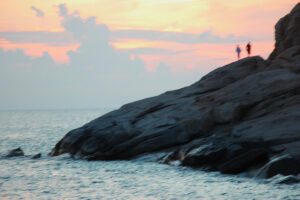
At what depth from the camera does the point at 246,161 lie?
92.8 ft

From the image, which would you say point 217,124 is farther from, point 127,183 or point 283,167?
point 127,183

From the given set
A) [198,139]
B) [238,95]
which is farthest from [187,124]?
[238,95]

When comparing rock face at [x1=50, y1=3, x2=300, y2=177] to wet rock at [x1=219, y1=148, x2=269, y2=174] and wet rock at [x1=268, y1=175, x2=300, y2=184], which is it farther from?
wet rock at [x1=268, y1=175, x2=300, y2=184]

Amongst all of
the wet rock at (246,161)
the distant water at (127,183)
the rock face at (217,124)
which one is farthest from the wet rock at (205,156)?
the wet rock at (246,161)

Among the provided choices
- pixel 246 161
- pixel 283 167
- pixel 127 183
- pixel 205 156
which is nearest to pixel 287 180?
pixel 283 167

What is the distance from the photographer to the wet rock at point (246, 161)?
1107 inches

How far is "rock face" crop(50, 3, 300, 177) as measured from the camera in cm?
2989

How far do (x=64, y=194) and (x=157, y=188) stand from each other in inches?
192

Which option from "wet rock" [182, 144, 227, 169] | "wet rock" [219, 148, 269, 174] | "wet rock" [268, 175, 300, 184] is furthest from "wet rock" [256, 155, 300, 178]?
"wet rock" [182, 144, 227, 169]

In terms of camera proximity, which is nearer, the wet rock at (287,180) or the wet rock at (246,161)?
the wet rock at (287,180)

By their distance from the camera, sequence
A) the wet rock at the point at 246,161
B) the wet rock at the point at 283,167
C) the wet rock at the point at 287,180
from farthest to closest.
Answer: the wet rock at the point at 246,161 → the wet rock at the point at 283,167 → the wet rock at the point at 287,180

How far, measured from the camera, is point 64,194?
80.8 feet

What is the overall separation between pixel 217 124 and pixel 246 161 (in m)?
8.32

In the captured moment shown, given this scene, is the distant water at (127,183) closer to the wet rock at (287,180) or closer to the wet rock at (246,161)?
the wet rock at (287,180)
